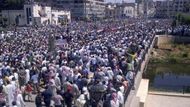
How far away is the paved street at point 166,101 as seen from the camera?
21812 mm

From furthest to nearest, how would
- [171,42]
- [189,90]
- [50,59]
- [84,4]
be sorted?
[84,4], [171,42], [189,90], [50,59]

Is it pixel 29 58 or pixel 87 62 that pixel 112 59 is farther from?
pixel 29 58

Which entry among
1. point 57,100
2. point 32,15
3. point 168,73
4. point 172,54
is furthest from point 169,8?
point 57,100

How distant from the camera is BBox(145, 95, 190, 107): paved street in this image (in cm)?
2181

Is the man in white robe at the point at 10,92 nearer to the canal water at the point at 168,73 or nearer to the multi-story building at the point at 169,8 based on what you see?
the canal water at the point at 168,73

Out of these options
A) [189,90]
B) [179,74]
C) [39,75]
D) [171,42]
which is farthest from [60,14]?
[39,75]

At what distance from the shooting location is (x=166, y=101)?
73.9ft

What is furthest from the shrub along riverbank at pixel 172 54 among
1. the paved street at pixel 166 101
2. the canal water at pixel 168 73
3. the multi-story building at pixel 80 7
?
the multi-story building at pixel 80 7

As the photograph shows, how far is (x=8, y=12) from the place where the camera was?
303 ft

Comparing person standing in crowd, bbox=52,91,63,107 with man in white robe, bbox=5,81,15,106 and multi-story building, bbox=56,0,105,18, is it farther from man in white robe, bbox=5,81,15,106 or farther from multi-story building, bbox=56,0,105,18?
multi-story building, bbox=56,0,105,18

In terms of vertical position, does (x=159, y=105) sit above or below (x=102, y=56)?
below

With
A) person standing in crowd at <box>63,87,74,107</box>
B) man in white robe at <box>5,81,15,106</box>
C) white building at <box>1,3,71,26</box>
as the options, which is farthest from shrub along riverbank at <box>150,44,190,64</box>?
white building at <box>1,3,71,26</box>

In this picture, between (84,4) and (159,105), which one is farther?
(84,4)

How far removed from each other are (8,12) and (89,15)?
55.2 meters
